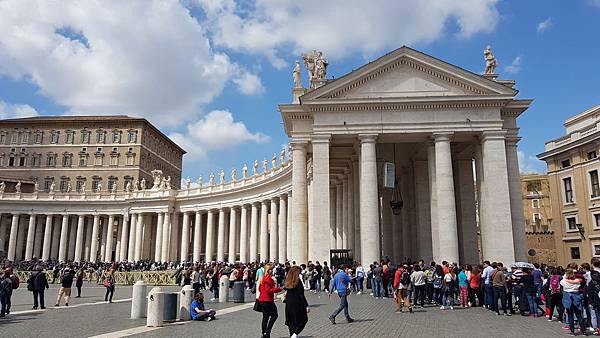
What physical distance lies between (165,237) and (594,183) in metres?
54.4

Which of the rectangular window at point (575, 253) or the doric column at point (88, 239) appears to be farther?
the doric column at point (88, 239)

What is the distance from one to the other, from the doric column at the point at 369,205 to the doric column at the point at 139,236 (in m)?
47.9

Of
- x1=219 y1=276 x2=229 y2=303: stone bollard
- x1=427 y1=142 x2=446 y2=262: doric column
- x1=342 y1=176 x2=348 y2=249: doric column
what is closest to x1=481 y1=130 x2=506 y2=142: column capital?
x1=427 y1=142 x2=446 y2=262: doric column

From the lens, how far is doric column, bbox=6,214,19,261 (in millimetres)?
69312

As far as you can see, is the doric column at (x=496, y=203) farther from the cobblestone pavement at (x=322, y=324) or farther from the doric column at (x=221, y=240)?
the doric column at (x=221, y=240)

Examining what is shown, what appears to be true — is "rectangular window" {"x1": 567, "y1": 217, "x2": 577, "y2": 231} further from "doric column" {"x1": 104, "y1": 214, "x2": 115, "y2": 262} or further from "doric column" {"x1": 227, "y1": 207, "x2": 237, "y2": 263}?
"doric column" {"x1": 104, "y1": 214, "x2": 115, "y2": 262}

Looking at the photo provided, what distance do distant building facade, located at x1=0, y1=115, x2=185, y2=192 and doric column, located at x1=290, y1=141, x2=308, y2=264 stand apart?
194 ft

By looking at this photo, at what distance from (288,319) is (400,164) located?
32.6 m

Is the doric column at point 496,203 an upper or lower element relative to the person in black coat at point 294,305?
upper

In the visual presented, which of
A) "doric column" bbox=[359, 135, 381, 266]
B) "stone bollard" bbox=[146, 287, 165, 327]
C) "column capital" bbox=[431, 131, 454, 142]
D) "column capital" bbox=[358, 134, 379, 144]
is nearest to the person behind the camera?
"stone bollard" bbox=[146, 287, 165, 327]

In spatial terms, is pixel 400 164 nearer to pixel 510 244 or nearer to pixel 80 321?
pixel 510 244

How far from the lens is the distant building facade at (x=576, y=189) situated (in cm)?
4188

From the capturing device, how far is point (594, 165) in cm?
4188

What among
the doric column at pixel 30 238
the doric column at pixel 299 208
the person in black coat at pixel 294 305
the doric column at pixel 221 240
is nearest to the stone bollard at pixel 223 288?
the doric column at pixel 299 208
